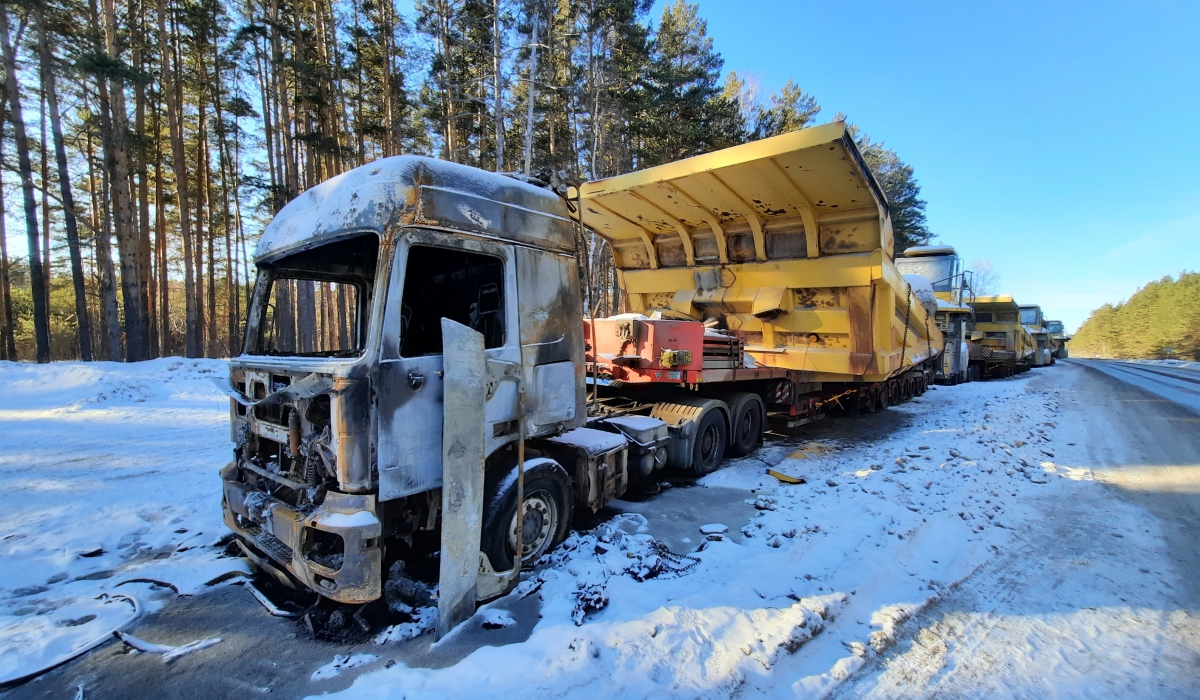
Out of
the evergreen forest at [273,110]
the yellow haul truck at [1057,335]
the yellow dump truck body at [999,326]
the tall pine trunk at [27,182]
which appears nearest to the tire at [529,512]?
the evergreen forest at [273,110]

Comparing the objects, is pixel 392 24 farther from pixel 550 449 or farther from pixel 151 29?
pixel 550 449

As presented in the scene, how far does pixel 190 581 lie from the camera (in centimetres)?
348

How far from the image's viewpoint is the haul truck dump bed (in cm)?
587

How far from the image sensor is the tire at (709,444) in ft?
20.0

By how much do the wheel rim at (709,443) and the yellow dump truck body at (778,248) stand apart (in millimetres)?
1553

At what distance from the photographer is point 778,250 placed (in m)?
7.21

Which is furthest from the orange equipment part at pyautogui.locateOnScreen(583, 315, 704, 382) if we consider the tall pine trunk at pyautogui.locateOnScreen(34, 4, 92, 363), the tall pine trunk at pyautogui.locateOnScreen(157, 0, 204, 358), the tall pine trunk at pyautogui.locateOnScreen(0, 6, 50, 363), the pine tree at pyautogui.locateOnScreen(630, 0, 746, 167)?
the tall pine trunk at pyautogui.locateOnScreen(0, 6, 50, 363)

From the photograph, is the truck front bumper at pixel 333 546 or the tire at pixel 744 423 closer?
the truck front bumper at pixel 333 546

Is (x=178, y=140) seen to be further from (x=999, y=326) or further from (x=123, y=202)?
(x=999, y=326)

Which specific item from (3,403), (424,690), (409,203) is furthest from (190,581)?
(3,403)

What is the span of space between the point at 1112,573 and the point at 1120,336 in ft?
247

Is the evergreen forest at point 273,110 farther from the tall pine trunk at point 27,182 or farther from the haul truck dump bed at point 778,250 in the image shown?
the haul truck dump bed at point 778,250

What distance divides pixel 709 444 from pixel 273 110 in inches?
869

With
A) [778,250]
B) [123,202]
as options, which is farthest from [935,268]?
[123,202]
